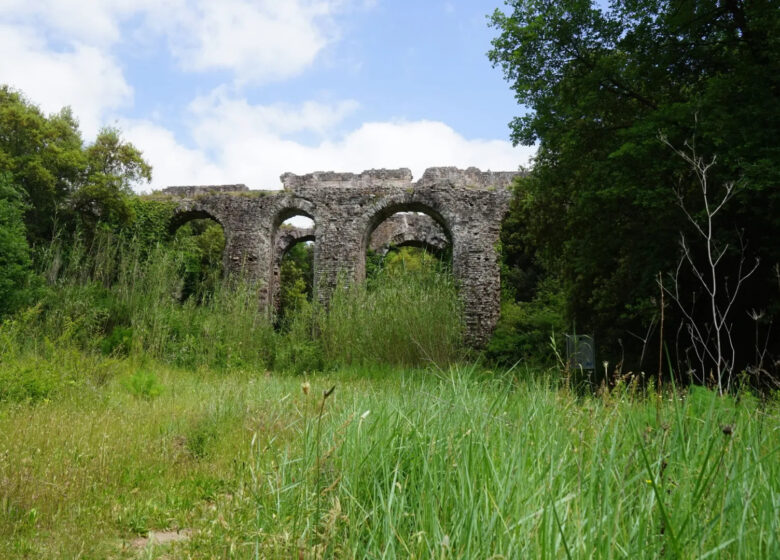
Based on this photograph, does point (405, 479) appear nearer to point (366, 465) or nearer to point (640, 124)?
point (366, 465)

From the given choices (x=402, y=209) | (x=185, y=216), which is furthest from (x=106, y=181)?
(x=402, y=209)

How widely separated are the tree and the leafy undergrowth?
3241 millimetres

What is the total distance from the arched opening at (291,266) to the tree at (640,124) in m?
5.41

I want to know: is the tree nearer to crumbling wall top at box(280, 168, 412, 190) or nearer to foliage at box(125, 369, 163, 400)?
foliage at box(125, 369, 163, 400)

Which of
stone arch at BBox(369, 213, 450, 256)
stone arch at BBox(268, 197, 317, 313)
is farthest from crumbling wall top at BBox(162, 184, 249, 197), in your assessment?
stone arch at BBox(369, 213, 450, 256)

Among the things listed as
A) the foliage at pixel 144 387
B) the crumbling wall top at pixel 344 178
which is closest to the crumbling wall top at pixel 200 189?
the crumbling wall top at pixel 344 178

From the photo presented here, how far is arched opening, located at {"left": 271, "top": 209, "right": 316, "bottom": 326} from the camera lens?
53.9 feet

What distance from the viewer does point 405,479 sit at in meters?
Result: 1.86

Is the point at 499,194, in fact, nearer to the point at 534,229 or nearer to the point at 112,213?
the point at 534,229

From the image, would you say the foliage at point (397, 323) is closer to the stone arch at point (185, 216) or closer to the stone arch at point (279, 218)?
the stone arch at point (279, 218)

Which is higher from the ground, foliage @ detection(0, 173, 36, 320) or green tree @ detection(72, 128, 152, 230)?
green tree @ detection(72, 128, 152, 230)

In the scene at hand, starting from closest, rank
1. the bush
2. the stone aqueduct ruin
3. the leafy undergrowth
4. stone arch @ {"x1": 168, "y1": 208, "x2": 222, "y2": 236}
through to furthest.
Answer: the leafy undergrowth < the bush < the stone aqueduct ruin < stone arch @ {"x1": 168, "y1": 208, "x2": 222, "y2": 236}

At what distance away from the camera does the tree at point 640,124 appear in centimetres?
562

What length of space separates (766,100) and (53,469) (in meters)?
6.78
